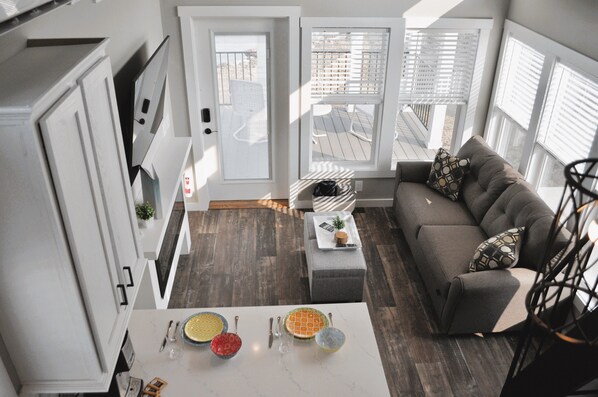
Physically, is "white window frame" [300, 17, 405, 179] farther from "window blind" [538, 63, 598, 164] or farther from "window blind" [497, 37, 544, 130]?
"window blind" [538, 63, 598, 164]

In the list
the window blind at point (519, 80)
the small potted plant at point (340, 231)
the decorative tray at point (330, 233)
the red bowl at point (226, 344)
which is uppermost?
the window blind at point (519, 80)

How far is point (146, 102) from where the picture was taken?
10.1 ft

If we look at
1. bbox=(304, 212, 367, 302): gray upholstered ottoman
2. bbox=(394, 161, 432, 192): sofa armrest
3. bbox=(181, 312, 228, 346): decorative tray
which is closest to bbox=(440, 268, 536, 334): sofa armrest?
bbox=(304, 212, 367, 302): gray upholstered ottoman

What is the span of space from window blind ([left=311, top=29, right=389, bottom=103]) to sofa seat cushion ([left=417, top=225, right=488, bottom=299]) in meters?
1.52

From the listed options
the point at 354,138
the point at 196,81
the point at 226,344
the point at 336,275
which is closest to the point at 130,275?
the point at 226,344

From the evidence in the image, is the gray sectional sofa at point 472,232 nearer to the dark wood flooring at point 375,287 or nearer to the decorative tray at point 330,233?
the dark wood flooring at point 375,287

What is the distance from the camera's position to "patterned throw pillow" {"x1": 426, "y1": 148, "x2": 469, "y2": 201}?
4.71m

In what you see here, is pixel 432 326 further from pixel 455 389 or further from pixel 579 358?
pixel 579 358

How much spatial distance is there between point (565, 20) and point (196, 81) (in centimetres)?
312

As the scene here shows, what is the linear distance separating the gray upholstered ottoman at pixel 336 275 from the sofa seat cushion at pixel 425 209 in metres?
0.72

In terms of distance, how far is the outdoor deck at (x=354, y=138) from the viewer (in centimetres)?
536

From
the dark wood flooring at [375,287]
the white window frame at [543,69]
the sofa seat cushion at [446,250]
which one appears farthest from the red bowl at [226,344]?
the white window frame at [543,69]

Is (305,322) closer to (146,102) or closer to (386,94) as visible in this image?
(146,102)

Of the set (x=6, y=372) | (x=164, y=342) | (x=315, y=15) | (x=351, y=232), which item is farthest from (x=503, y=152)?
(x=6, y=372)
